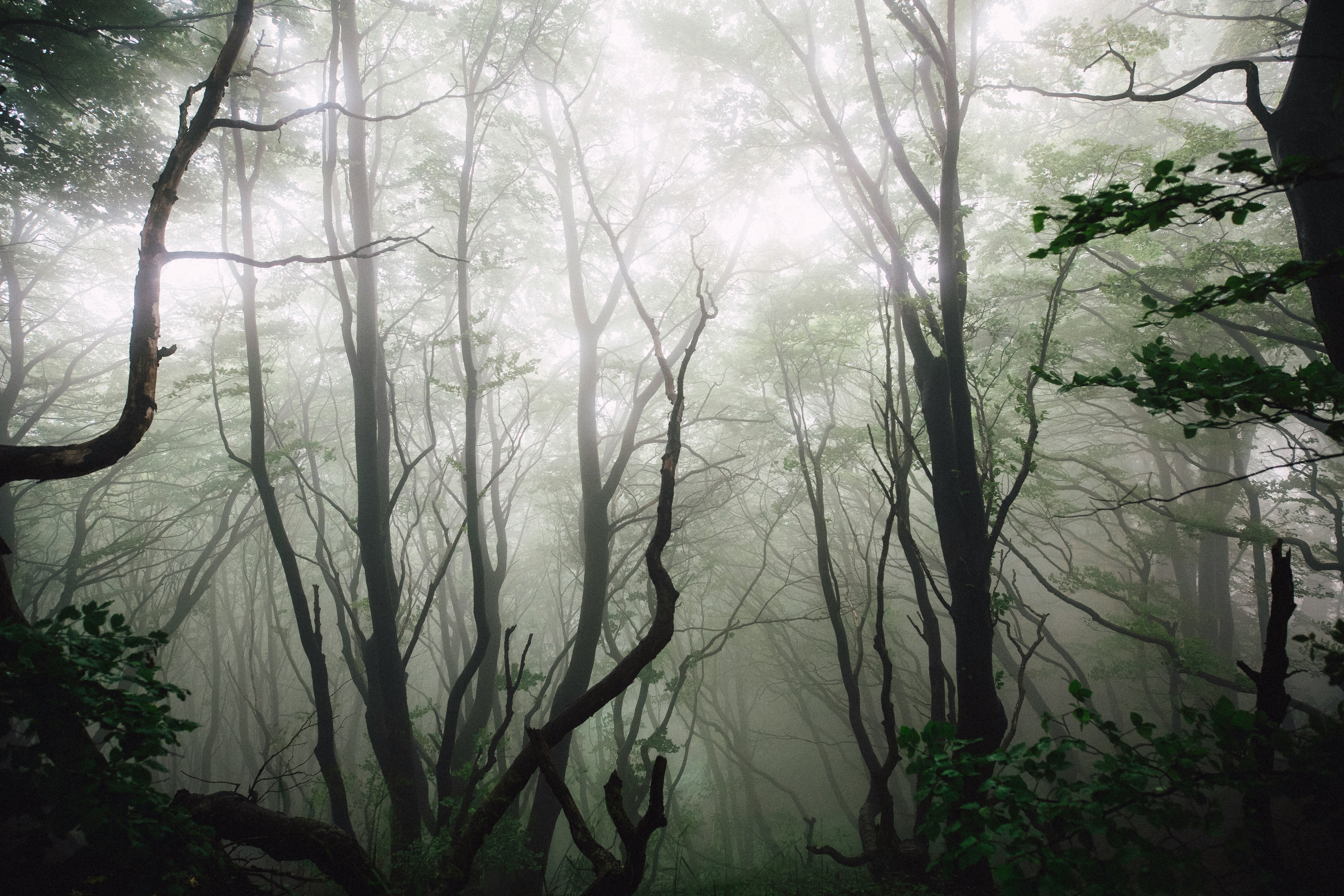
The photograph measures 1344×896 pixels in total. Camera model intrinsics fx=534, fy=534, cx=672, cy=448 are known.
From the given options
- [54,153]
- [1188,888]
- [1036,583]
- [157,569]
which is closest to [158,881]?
[1188,888]

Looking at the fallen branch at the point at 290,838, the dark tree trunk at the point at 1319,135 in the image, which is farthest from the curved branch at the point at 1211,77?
the fallen branch at the point at 290,838

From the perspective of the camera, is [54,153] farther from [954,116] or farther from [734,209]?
[954,116]

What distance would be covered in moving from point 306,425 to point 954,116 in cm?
985

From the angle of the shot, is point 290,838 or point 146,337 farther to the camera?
point 290,838

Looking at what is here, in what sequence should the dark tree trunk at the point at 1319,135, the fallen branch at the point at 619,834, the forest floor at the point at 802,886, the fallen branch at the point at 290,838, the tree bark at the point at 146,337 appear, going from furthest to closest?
1. the forest floor at the point at 802,886
2. the dark tree trunk at the point at 1319,135
3. the fallen branch at the point at 290,838
4. the tree bark at the point at 146,337
5. the fallen branch at the point at 619,834

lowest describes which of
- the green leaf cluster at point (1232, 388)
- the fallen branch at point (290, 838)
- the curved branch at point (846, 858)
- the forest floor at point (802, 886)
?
the forest floor at point (802, 886)

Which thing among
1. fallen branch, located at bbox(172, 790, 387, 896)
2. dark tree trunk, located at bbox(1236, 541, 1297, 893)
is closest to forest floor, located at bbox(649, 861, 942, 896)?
fallen branch, located at bbox(172, 790, 387, 896)

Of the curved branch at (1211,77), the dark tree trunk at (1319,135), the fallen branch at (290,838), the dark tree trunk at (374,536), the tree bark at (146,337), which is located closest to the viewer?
the tree bark at (146,337)

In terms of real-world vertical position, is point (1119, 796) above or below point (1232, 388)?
below

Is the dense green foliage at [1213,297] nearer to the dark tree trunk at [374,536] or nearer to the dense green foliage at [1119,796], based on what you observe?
the dense green foliage at [1119,796]

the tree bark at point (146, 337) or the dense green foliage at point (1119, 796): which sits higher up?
the tree bark at point (146, 337)

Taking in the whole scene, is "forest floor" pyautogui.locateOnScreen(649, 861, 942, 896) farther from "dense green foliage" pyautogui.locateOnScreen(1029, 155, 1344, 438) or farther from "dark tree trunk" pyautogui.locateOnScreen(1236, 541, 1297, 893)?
"dense green foliage" pyautogui.locateOnScreen(1029, 155, 1344, 438)

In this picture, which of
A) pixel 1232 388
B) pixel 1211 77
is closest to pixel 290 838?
pixel 1232 388

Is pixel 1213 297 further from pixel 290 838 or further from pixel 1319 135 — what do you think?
pixel 290 838
